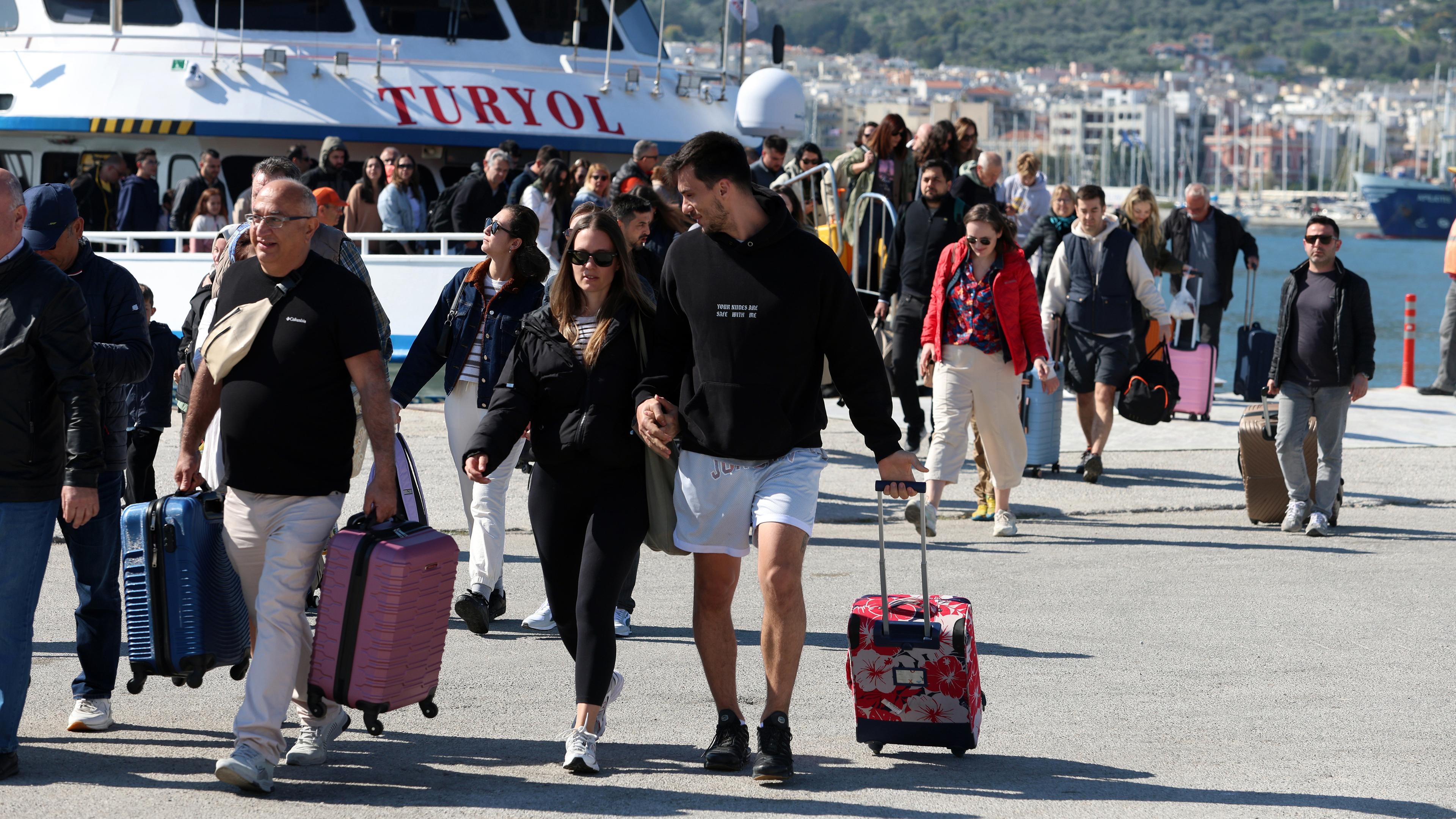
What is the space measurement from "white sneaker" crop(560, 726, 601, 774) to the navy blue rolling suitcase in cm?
112

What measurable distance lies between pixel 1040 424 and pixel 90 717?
685 cm

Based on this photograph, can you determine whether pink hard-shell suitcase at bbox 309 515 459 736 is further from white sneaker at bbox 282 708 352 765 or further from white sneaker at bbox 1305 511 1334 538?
white sneaker at bbox 1305 511 1334 538

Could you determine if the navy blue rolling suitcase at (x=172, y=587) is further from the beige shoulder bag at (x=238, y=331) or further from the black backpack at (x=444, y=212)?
the black backpack at (x=444, y=212)

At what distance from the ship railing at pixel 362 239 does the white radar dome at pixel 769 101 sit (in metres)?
Answer: 3.55

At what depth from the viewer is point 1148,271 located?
10.3 m

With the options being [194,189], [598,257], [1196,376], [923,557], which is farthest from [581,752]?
[194,189]

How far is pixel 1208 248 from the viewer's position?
47.5ft

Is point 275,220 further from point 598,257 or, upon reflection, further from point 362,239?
point 362,239

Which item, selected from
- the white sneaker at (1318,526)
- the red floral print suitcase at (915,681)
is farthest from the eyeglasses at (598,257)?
the white sneaker at (1318,526)

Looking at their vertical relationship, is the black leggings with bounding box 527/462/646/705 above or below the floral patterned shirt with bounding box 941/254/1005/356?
below

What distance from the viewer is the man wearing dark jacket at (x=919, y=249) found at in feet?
32.3

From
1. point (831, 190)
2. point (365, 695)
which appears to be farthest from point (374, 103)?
point (365, 695)

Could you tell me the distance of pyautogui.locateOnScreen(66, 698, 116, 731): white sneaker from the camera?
17.1ft

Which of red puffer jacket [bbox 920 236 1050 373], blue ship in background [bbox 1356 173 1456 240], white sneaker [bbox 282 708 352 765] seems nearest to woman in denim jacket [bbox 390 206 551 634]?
white sneaker [bbox 282 708 352 765]
